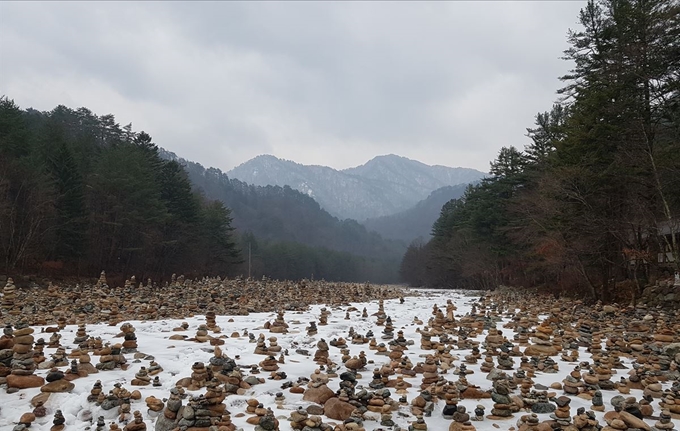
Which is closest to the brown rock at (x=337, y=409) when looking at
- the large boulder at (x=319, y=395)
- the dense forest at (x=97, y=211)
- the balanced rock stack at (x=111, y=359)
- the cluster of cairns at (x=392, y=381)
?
the cluster of cairns at (x=392, y=381)

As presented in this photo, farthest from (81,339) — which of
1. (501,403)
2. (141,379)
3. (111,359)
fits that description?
(501,403)

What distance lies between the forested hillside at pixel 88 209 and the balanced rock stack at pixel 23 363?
84.7ft

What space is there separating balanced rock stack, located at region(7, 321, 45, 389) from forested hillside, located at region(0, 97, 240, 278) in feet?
84.7

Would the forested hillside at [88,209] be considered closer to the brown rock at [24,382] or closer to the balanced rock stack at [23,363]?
the balanced rock stack at [23,363]

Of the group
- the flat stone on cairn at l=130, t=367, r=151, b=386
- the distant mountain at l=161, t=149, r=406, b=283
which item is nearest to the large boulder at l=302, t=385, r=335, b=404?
the flat stone on cairn at l=130, t=367, r=151, b=386

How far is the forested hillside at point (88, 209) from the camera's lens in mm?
32125

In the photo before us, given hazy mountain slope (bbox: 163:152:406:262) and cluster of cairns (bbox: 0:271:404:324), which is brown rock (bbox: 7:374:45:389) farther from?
hazy mountain slope (bbox: 163:152:406:262)

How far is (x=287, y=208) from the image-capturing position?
167 metres

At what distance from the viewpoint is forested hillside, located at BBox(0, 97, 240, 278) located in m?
32.1

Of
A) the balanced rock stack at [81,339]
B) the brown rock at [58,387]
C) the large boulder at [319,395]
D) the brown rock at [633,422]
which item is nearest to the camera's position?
the brown rock at [633,422]

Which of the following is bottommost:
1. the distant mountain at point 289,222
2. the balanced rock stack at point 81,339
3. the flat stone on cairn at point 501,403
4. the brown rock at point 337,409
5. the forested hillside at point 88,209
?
the brown rock at point 337,409

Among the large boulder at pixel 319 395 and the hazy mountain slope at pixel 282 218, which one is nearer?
the large boulder at pixel 319 395

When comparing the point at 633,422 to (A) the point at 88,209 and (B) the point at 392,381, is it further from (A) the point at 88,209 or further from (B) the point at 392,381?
(A) the point at 88,209

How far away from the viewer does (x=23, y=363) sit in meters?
7.65
